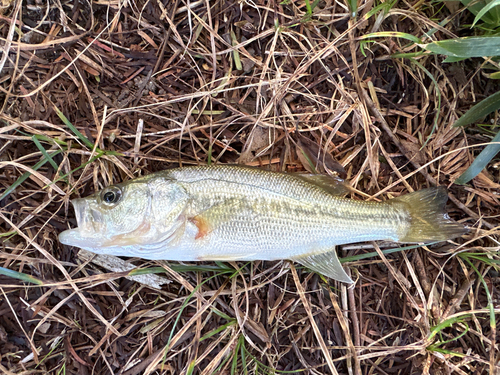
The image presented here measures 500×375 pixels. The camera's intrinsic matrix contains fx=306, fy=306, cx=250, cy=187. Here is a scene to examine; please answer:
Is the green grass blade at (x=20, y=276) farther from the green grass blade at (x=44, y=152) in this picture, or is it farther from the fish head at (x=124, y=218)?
the green grass blade at (x=44, y=152)

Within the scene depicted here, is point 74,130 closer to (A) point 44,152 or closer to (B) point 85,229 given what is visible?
(A) point 44,152

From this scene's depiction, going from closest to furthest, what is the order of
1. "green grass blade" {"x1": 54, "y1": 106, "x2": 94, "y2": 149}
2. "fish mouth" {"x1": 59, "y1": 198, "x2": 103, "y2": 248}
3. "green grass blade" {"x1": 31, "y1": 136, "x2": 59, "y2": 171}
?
"fish mouth" {"x1": 59, "y1": 198, "x2": 103, "y2": 248} → "green grass blade" {"x1": 31, "y1": 136, "x2": 59, "y2": 171} → "green grass blade" {"x1": 54, "y1": 106, "x2": 94, "y2": 149}

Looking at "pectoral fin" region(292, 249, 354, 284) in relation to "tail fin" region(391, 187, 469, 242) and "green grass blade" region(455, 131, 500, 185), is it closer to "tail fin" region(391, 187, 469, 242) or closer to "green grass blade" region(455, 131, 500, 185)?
"tail fin" region(391, 187, 469, 242)

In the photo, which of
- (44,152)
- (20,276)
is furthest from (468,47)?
(20,276)

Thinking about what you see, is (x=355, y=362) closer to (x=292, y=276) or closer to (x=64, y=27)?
(x=292, y=276)

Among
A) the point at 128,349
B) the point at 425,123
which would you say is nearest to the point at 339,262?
the point at 425,123

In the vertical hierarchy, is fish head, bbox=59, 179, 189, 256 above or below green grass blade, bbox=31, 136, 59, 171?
below

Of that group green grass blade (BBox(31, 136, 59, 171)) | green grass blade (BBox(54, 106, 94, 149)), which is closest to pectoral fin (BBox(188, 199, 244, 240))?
green grass blade (BBox(54, 106, 94, 149))
